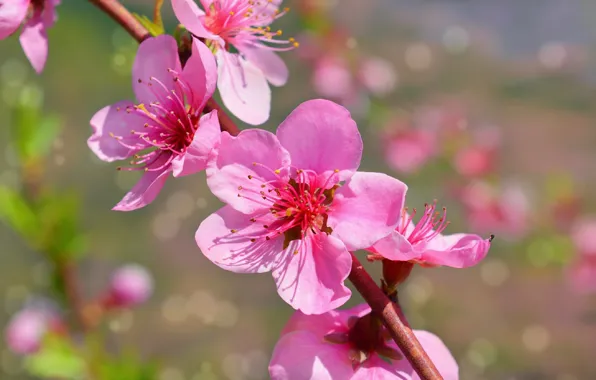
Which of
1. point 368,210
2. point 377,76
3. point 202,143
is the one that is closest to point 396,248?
point 368,210

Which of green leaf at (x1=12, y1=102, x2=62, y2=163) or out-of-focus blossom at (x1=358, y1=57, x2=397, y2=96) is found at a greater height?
green leaf at (x1=12, y1=102, x2=62, y2=163)

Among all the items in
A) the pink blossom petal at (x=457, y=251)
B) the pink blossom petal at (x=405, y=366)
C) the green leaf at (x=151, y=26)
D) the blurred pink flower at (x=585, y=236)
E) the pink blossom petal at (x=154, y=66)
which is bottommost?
the blurred pink flower at (x=585, y=236)

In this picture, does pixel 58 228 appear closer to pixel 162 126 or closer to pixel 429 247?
pixel 162 126

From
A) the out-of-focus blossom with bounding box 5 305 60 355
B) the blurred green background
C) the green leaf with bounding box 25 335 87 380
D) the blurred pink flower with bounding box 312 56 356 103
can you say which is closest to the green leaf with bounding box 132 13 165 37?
the green leaf with bounding box 25 335 87 380

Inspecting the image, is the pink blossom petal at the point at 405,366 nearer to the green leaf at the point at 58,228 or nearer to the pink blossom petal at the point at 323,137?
the pink blossom petal at the point at 323,137

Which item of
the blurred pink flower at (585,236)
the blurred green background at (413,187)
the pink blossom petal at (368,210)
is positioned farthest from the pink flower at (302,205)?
the blurred pink flower at (585,236)

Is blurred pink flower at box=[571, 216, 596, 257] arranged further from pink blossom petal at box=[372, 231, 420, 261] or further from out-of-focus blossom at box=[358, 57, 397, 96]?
pink blossom petal at box=[372, 231, 420, 261]

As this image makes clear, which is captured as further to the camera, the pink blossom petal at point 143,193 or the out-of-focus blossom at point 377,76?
the out-of-focus blossom at point 377,76

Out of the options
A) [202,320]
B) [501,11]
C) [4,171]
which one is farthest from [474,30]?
[4,171]
